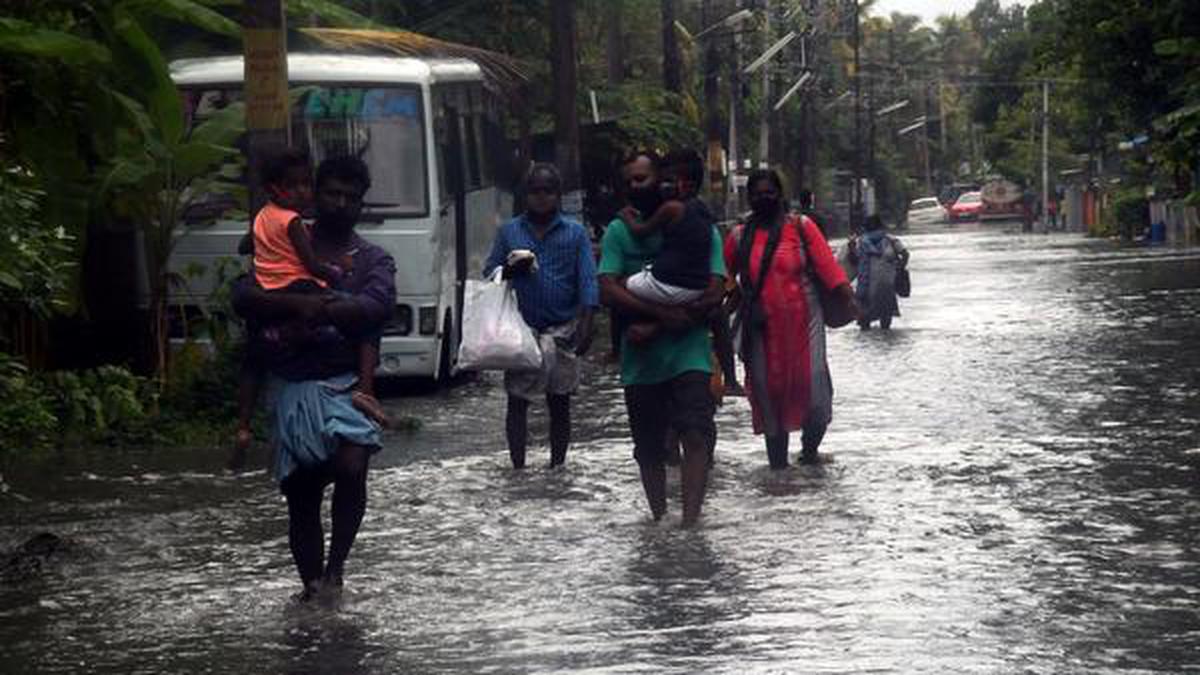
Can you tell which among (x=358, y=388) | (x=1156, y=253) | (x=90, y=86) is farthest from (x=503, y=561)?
(x=1156, y=253)

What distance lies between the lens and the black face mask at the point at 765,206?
13.3 m

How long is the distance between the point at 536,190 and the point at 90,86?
3182mm

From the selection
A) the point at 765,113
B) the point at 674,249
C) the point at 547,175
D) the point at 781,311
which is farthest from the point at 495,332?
the point at 765,113

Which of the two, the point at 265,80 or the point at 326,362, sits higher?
the point at 265,80

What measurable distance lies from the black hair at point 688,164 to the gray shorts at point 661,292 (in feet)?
2.82

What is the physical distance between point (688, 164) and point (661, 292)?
115 centimetres

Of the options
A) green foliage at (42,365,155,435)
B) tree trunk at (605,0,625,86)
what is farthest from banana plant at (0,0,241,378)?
tree trunk at (605,0,625,86)

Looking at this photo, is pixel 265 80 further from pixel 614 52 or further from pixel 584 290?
pixel 614 52

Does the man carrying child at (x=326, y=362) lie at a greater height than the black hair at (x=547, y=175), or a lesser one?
lesser

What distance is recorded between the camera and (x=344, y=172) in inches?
370

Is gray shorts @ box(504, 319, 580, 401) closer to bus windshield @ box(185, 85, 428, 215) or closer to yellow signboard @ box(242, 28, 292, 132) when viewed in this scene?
yellow signboard @ box(242, 28, 292, 132)

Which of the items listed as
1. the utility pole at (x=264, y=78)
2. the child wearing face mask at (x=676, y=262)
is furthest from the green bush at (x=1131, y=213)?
the child wearing face mask at (x=676, y=262)

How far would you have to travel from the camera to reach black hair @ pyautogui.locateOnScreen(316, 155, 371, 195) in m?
9.38

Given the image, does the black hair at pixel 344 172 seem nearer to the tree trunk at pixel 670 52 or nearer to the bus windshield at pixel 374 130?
the bus windshield at pixel 374 130
